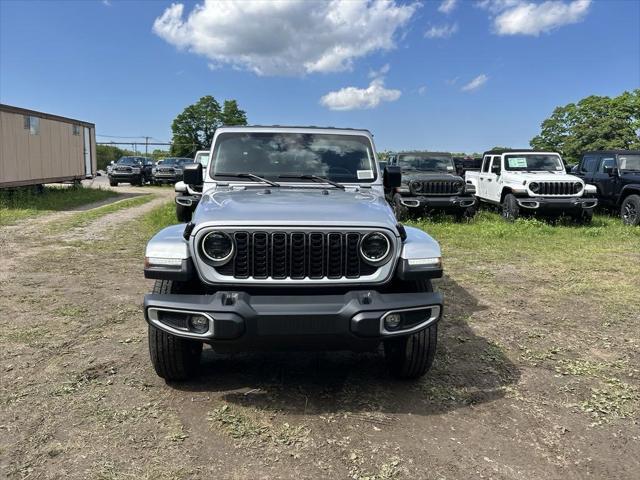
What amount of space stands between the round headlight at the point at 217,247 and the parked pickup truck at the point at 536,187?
10.7 metres

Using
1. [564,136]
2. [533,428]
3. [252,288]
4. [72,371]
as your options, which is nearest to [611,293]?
[533,428]

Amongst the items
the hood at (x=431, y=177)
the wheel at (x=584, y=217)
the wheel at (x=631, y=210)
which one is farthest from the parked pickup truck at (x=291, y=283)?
the wheel at (x=631, y=210)

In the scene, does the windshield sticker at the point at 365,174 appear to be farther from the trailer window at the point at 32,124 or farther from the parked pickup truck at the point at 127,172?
the parked pickup truck at the point at 127,172

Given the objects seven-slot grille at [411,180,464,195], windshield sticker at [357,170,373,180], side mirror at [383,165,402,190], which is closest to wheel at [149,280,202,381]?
windshield sticker at [357,170,373,180]

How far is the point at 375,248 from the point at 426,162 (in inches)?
449

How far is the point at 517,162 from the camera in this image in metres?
13.5

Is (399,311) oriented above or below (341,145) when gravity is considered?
below

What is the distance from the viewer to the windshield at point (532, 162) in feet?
43.9

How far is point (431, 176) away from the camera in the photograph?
12859 millimetres

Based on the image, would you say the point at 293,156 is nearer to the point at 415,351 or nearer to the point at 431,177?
the point at 415,351

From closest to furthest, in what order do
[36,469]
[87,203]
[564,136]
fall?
[36,469] < [87,203] < [564,136]

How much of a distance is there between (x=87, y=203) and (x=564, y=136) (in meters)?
44.5

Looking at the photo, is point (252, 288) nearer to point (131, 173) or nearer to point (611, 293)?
point (611, 293)

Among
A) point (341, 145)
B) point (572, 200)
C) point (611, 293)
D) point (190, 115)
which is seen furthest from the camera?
point (190, 115)
